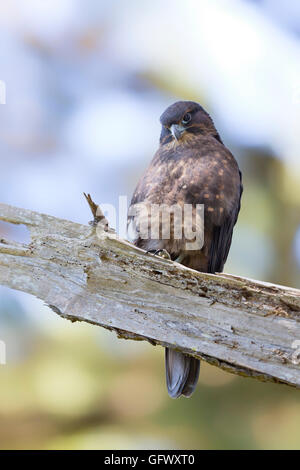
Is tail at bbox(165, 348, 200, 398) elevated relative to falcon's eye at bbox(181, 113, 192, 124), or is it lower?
lower

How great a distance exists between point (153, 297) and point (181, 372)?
61cm

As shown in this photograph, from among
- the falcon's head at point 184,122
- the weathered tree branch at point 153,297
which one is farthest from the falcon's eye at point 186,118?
→ the weathered tree branch at point 153,297

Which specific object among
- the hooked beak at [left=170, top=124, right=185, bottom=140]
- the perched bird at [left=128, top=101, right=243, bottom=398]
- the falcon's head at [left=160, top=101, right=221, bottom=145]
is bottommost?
the perched bird at [left=128, top=101, right=243, bottom=398]

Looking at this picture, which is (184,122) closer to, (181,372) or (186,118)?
(186,118)

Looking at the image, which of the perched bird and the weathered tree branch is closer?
the weathered tree branch

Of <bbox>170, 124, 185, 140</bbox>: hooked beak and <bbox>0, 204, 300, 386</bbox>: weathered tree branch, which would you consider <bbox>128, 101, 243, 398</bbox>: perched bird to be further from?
<bbox>0, 204, 300, 386</bbox>: weathered tree branch

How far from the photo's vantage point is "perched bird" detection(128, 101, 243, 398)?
90.0 inches

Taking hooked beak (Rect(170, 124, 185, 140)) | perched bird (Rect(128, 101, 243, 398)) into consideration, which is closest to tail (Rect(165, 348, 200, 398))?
perched bird (Rect(128, 101, 243, 398))

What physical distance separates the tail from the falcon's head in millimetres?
944

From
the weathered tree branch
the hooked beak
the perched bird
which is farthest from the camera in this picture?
the hooked beak

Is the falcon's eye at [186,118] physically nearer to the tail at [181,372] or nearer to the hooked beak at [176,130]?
the hooked beak at [176,130]

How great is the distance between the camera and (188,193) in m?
2.28
